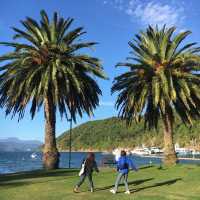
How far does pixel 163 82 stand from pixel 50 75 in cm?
792

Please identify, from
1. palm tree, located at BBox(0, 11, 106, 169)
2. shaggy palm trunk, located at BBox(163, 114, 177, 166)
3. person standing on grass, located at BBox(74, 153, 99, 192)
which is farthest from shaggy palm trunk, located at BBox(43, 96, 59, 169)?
person standing on grass, located at BBox(74, 153, 99, 192)

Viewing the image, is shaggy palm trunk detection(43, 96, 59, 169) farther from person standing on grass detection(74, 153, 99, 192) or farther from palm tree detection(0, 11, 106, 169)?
person standing on grass detection(74, 153, 99, 192)

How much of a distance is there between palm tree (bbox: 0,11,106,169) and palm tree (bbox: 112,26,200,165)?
2.60 metres

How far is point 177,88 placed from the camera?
31500 mm

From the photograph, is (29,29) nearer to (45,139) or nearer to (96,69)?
(96,69)

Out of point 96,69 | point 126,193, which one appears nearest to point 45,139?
point 96,69

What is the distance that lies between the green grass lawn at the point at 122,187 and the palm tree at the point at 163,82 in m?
5.18

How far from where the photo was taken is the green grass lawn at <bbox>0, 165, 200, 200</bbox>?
18547 mm

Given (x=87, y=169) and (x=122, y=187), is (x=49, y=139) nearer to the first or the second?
(x=122, y=187)

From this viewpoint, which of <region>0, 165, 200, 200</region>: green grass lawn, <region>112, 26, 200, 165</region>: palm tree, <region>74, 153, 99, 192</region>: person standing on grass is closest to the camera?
<region>0, 165, 200, 200</region>: green grass lawn

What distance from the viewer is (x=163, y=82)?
30.4 m

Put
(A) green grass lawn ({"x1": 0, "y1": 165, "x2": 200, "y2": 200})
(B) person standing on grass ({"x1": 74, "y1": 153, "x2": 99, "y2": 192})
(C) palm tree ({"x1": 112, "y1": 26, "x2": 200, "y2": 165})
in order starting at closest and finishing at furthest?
(A) green grass lawn ({"x1": 0, "y1": 165, "x2": 200, "y2": 200}) < (B) person standing on grass ({"x1": 74, "y1": 153, "x2": 99, "y2": 192}) < (C) palm tree ({"x1": 112, "y1": 26, "x2": 200, "y2": 165})

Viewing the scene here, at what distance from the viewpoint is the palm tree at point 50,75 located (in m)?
32.2

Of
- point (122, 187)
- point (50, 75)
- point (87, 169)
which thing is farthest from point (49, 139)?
point (87, 169)
